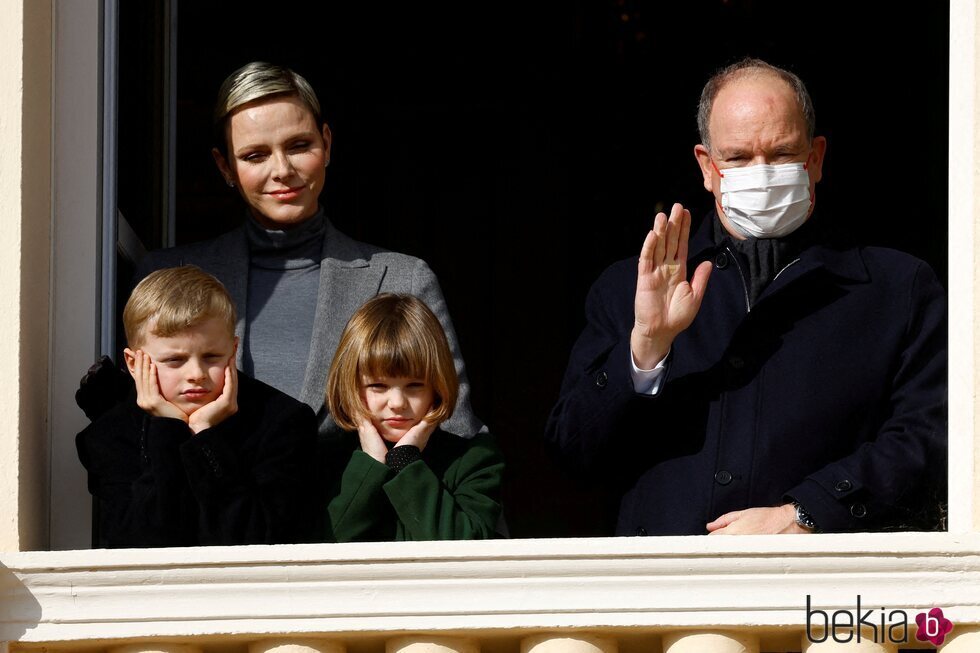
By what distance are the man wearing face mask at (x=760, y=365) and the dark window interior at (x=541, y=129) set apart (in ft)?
8.88

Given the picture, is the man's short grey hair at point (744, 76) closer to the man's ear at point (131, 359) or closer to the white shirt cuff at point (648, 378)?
the white shirt cuff at point (648, 378)

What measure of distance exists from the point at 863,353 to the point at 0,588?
1.91m

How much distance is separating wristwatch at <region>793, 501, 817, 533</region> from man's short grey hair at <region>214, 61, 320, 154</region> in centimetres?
150

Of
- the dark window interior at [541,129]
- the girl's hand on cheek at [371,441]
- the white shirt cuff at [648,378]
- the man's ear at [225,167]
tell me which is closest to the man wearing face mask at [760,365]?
the white shirt cuff at [648,378]

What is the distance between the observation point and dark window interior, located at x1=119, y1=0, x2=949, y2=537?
324 inches

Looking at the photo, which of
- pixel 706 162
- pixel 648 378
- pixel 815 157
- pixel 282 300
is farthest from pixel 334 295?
pixel 815 157

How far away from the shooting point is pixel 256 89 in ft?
18.5

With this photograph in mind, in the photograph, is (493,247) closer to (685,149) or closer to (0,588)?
(685,149)

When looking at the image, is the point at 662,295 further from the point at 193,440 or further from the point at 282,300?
the point at 193,440

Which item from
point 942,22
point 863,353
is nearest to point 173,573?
point 863,353

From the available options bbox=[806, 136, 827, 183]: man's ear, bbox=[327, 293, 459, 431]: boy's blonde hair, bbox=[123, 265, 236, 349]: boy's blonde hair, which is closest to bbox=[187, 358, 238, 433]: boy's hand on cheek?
bbox=[123, 265, 236, 349]: boy's blonde hair

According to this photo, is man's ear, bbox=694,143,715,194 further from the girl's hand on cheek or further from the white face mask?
the girl's hand on cheek
